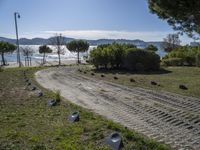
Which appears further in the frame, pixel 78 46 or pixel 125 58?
pixel 78 46

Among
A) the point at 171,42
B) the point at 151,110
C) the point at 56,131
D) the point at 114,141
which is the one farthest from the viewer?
the point at 171,42

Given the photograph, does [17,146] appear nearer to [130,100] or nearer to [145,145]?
[145,145]

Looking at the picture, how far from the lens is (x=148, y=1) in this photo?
14.6m

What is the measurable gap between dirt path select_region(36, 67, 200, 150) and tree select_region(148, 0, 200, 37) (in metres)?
3.07

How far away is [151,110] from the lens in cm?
967

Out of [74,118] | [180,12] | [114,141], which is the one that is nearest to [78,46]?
[180,12]

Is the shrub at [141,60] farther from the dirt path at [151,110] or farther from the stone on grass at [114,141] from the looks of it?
the stone on grass at [114,141]

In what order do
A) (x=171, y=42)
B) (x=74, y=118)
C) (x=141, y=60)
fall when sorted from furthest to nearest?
(x=171, y=42) → (x=141, y=60) → (x=74, y=118)

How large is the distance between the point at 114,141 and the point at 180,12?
7.82 m

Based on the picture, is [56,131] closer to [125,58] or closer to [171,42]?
[125,58]

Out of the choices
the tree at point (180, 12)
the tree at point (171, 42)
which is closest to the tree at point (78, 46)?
the tree at point (171, 42)

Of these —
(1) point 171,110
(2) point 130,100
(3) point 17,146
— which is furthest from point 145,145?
(2) point 130,100

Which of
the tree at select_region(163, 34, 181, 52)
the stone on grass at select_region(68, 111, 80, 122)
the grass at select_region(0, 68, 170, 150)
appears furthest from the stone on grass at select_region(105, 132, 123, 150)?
the tree at select_region(163, 34, 181, 52)

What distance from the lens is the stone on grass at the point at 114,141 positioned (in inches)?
231
